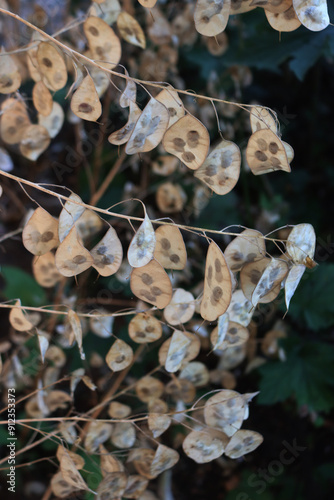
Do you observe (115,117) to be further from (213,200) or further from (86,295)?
(86,295)

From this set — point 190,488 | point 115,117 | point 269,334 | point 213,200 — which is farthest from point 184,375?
point 115,117

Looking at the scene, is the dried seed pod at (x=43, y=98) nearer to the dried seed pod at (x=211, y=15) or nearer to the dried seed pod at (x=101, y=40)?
the dried seed pod at (x=101, y=40)

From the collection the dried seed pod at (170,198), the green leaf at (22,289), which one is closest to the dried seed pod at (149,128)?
the dried seed pod at (170,198)

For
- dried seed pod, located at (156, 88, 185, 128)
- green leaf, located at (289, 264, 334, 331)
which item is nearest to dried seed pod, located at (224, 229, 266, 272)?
dried seed pod, located at (156, 88, 185, 128)

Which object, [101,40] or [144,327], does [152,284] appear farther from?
[101,40]

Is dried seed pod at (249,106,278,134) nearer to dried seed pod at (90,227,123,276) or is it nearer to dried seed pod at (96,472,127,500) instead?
dried seed pod at (90,227,123,276)
